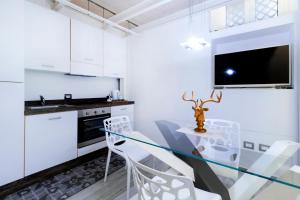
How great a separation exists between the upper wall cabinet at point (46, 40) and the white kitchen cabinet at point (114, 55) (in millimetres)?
770

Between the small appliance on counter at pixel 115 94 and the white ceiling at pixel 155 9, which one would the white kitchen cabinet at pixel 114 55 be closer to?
the small appliance on counter at pixel 115 94

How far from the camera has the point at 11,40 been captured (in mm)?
1697

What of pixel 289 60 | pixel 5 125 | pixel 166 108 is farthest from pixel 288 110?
pixel 5 125

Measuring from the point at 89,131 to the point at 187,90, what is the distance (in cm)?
183

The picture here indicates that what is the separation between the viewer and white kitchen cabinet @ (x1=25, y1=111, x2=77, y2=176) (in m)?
1.84

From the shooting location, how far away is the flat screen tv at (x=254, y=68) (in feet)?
6.34

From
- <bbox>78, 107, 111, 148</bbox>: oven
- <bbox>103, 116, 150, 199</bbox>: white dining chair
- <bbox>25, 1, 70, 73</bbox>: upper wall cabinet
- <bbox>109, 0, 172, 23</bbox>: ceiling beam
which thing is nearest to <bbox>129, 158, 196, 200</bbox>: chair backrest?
<bbox>103, 116, 150, 199</bbox>: white dining chair

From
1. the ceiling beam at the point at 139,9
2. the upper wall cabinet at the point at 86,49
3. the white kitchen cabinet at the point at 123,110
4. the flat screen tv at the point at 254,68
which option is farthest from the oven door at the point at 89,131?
the flat screen tv at the point at 254,68

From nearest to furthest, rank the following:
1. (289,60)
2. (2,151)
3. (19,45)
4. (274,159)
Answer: (274,159) → (2,151) → (19,45) → (289,60)

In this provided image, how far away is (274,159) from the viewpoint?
115 centimetres

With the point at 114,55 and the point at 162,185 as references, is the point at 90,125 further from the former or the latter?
the point at 162,185

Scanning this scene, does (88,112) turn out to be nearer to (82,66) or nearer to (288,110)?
(82,66)

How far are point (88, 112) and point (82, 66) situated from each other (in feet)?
2.62

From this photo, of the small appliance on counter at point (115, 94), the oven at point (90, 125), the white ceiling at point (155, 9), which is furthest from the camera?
the small appliance on counter at point (115, 94)
